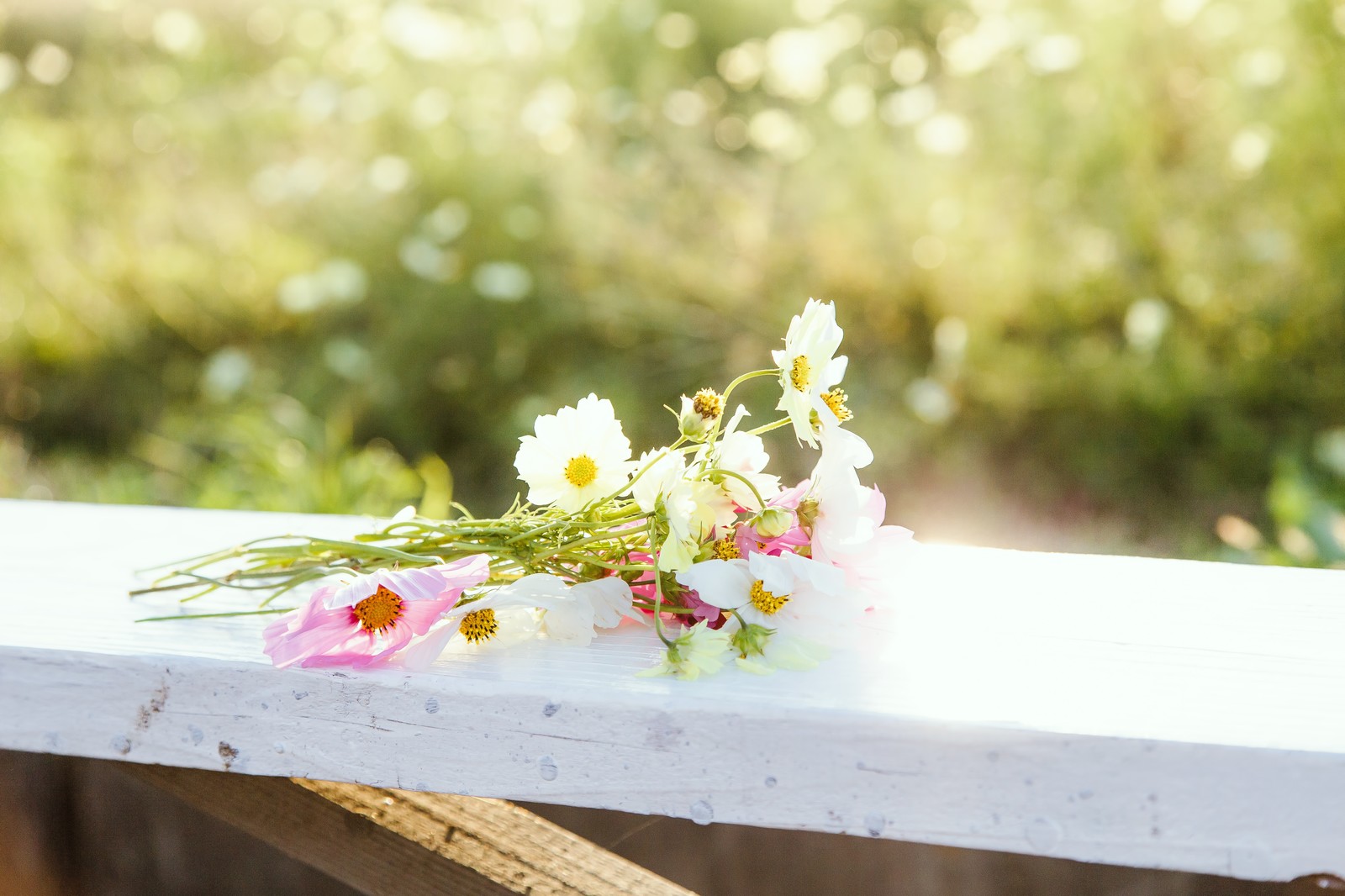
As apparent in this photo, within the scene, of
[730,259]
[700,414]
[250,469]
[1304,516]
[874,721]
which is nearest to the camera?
[874,721]

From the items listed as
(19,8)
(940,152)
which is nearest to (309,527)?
(940,152)

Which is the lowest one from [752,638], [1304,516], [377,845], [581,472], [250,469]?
[377,845]

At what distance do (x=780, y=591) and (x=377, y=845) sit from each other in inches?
14.2

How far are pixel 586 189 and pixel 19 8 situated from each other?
328 cm

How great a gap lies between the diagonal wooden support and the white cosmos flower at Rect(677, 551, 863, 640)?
233 mm

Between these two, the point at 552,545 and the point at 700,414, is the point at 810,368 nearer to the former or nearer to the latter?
the point at 700,414

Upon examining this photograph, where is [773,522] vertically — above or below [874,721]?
above

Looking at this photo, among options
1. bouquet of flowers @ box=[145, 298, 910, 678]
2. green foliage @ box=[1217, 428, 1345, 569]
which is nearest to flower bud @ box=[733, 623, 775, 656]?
bouquet of flowers @ box=[145, 298, 910, 678]

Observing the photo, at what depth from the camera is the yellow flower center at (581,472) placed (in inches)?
26.1

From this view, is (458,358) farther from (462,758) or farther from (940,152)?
(462,758)

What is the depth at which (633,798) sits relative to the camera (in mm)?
582

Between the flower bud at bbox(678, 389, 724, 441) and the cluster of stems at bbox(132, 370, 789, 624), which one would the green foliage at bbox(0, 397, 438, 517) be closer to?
the cluster of stems at bbox(132, 370, 789, 624)

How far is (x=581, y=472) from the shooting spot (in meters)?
0.66

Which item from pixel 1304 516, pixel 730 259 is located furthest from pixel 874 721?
pixel 730 259
